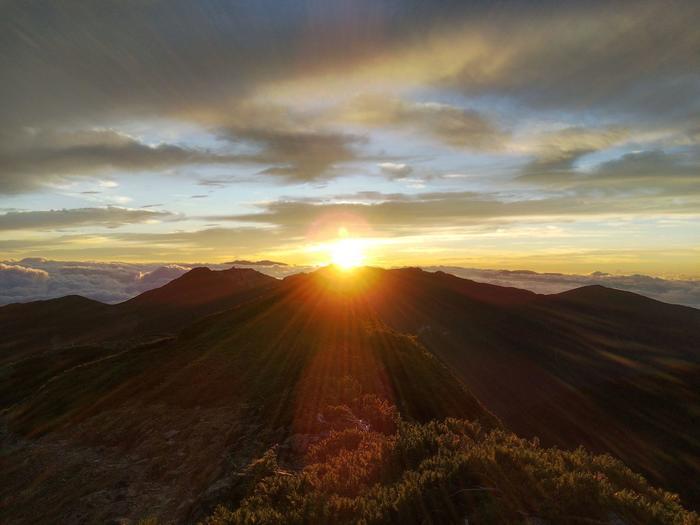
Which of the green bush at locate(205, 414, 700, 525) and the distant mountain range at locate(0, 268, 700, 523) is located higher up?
the green bush at locate(205, 414, 700, 525)

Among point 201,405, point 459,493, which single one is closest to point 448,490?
point 459,493

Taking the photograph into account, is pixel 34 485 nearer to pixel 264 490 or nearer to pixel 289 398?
pixel 289 398

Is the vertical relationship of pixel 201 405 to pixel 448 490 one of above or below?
below

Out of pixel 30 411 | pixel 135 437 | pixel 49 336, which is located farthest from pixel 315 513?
pixel 49 336

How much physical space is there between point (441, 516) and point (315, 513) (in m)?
3.12

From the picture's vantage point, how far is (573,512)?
988 centimetres

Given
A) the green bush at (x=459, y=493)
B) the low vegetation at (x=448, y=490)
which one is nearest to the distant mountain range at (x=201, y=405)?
the low vegetation at (x=448, y=490)

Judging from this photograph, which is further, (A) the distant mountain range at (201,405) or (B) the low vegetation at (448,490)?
(A) the distant mountain range at (201,405)

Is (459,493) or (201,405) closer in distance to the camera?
(459,493)

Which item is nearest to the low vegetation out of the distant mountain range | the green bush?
the green bush

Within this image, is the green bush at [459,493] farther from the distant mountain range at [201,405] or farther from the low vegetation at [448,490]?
the distant mountain range at [201,405]

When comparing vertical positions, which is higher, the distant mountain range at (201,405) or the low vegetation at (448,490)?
the low vegetation at (448,490)

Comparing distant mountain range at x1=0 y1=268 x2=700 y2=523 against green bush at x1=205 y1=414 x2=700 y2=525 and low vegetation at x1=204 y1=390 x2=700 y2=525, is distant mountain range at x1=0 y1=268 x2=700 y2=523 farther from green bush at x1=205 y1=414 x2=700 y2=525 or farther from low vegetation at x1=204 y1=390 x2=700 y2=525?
green bush at x1=205 y1=414 x2=700 y2=525

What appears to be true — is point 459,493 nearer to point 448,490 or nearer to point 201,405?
point 448,490
